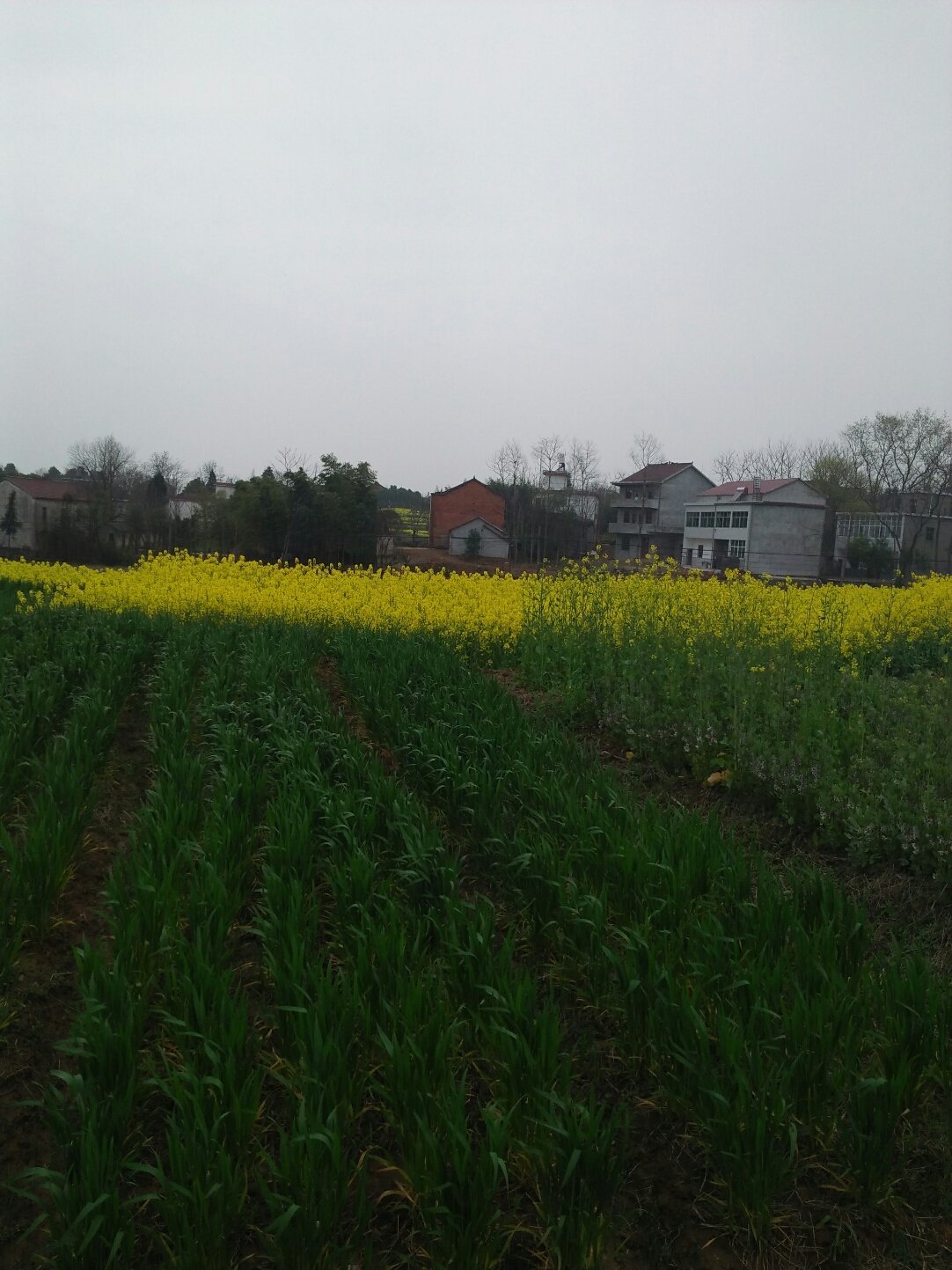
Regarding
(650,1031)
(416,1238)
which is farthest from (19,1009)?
(650,1031)

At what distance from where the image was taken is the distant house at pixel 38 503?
31141 millimetres

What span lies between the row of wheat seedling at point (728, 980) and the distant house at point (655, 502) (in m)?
47.8

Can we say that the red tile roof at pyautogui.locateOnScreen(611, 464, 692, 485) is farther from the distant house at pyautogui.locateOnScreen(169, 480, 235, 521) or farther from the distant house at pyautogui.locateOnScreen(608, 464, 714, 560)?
the distant house at pyautogui.locateOnScreen(169, 480, 235, 521)

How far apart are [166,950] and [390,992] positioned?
0.96m

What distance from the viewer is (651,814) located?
4852 millimetres

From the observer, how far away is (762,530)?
35.8 metres

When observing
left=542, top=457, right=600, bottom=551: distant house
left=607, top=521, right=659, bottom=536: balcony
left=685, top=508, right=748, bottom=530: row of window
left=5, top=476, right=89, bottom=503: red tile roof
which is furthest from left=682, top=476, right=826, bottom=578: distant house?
left=5, top=476, right=89, bottom=503: red tile roof

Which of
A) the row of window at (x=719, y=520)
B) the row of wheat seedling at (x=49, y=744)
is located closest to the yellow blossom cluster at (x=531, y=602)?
the row of wheat seedling at (x=49, y=744)

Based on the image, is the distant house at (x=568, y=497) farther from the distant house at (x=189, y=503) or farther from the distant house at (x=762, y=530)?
the distant house at (x=189, y=503)

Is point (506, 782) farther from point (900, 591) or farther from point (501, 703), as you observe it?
point (900, 591)

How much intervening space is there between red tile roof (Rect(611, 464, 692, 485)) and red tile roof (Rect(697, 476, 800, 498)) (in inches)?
111

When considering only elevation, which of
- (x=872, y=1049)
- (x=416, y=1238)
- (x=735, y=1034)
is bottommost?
(x=416, y=1238)

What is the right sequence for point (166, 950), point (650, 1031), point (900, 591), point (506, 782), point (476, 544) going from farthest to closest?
point (476, 544)
point (900, 591)
point (506, 782)
point (166, 950)
point (650, 1031)

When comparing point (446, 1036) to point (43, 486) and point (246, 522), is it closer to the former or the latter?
point (246, 522)
